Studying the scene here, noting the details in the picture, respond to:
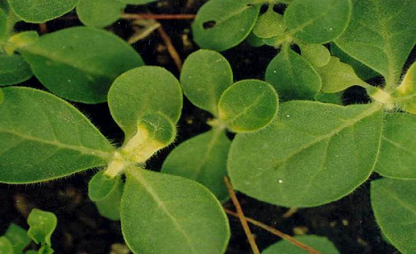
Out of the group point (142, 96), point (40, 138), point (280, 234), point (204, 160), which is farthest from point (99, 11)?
point (280, 234)

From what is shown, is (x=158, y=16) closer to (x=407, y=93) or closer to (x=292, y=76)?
(x=292, y=76)

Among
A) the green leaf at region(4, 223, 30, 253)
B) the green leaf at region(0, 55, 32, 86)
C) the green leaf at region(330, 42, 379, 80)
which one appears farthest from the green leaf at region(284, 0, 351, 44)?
the green leaf at region(4, 223, 30, 253)

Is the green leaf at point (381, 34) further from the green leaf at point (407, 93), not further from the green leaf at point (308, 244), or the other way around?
the green leaf at point (308, 244)

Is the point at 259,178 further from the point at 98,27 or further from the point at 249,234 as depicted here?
the point at 98,27

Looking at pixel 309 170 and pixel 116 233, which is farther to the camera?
pixel 116 233

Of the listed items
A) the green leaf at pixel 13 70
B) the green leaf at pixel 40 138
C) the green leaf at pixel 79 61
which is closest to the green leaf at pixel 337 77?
the green leaf at pixel 79 61

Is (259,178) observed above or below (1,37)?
below

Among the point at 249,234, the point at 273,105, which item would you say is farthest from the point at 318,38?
the point at 249,234
